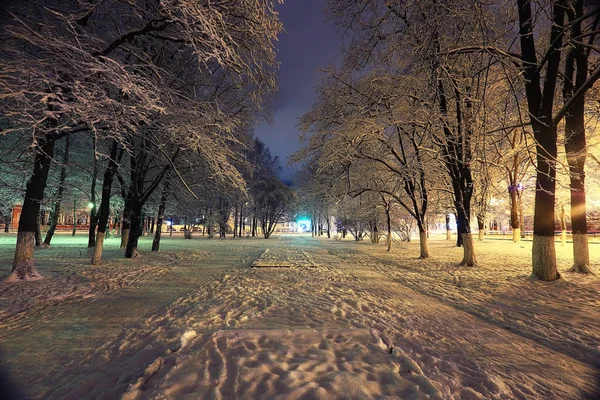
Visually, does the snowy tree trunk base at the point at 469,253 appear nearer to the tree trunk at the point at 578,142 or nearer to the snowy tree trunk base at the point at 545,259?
the tree trunk at the point at 578,142

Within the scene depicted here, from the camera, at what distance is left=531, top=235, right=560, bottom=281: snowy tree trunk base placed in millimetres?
8039

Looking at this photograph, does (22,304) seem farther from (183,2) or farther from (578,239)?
(578,239)

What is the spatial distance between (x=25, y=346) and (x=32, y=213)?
5829mm

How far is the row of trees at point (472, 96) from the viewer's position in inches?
281

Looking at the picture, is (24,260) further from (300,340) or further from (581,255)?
(581,255)

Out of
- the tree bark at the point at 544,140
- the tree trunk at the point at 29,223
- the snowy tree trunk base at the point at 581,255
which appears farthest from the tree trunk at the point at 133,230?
the snowy tree trunk base at the point at 581,255

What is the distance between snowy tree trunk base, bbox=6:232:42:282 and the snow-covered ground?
2.01 feet

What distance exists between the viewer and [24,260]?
25.1 feet

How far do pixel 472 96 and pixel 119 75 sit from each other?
9.81m

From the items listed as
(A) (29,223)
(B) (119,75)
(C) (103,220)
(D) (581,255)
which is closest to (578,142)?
(D) (581,255)

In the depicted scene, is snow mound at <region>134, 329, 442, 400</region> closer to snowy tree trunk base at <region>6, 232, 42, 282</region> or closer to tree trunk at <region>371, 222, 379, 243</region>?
snowy tree trunk base at <region>6, 232, 42, 282</region>

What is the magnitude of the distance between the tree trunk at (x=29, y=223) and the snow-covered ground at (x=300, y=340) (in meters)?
0.75

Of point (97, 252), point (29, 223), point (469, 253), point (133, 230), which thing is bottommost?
point (97, 252)

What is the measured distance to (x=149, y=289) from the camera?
7.41m
